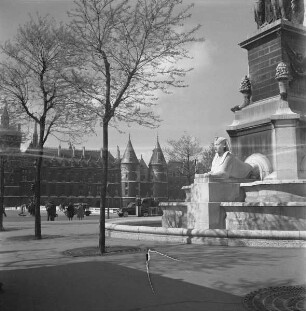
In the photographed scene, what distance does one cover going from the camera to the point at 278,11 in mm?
15828

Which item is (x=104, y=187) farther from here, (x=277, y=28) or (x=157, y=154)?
(x=157, y=154)

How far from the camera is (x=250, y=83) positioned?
16438 millimetres

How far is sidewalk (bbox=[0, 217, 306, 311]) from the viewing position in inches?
224

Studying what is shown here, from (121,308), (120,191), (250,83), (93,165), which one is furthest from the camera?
(93,165)

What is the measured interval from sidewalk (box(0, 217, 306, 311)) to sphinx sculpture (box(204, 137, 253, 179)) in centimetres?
315

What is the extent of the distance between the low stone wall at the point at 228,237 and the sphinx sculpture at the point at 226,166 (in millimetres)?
2107

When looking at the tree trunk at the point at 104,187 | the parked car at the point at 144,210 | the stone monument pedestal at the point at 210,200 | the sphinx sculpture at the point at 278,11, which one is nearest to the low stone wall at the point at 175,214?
the stone monument pedestal at the point at 210,200

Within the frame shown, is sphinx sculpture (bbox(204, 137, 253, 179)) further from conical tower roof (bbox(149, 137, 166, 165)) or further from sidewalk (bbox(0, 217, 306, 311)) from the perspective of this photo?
sidewalk (bbox(0, 217, 306, 311))

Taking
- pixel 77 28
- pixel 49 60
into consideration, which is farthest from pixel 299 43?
pixel 49 60

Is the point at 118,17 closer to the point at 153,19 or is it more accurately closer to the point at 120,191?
the point at 153,19

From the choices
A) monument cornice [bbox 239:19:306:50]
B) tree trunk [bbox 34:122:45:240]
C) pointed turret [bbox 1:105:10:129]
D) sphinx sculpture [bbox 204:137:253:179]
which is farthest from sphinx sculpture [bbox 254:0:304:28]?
pointed turret [bbox 1:105:10:129]

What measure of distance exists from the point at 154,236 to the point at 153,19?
22.9 feet

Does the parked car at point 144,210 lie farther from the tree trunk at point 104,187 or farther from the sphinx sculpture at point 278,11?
the tree trunk at point 104,187

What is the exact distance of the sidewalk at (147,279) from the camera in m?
5.68
